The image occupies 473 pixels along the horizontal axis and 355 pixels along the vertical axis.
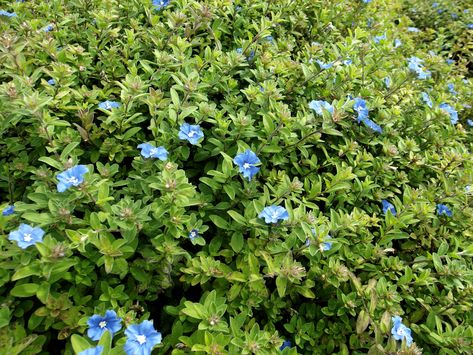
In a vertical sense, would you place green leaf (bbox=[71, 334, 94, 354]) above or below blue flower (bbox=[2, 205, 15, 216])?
Result: below

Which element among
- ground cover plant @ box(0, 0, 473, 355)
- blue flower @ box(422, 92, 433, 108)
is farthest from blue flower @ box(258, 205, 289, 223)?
blue flower @ box(422, 92, 433, 108)

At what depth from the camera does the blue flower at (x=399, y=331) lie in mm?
2014

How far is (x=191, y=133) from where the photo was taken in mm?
2307

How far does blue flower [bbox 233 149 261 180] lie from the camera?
2.21 meters

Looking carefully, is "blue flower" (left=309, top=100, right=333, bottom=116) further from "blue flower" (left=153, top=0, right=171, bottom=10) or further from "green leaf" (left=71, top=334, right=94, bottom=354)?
"green leaf" (left=71, top=334, right=94, bottom=354)

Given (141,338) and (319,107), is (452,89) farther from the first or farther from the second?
(141,338)

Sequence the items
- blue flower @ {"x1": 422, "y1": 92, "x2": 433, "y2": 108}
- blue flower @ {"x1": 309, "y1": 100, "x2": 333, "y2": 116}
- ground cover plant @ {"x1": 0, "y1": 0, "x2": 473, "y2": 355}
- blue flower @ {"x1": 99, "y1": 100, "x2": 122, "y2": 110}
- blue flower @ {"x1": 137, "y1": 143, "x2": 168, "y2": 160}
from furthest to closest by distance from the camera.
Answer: blue flower @ {"x1": 422, "y1": 92, "x2": 433, "y2": 108}
blue flower @ {"x1": 309, "y1": 100, "x2": 333, "y2": 116}
blue flower @ {"x1": 99, "y1": 100, "x2": 122, "y2": 110}
blue flower @ {"x1": 137, "y1": 143, "x2": 168, "y2": 160}
ground cover plant @ {"x1": 0, "y1": 0, "x2": 473, "y2": 355}

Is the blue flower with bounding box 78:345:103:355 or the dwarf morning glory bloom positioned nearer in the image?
the blue flower with bounding box 78:345:103:355

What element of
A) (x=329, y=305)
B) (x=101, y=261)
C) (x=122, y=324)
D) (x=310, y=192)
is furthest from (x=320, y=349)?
(x=101, y=261)

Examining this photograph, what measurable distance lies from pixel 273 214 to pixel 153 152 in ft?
2.40

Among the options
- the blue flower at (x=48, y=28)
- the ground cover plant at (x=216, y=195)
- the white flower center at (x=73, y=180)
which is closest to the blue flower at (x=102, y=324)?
the ground cover plant at (x=216, y=195)

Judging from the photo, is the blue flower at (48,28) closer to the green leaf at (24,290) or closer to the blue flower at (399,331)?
the green leaf at (24,290)

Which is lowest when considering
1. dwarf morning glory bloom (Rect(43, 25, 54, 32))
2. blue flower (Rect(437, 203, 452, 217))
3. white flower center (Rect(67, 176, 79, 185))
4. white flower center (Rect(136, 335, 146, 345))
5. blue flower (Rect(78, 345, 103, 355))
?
blue flower (Rect(437, 203, 452, 217))

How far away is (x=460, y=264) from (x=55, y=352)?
233 centimetres
